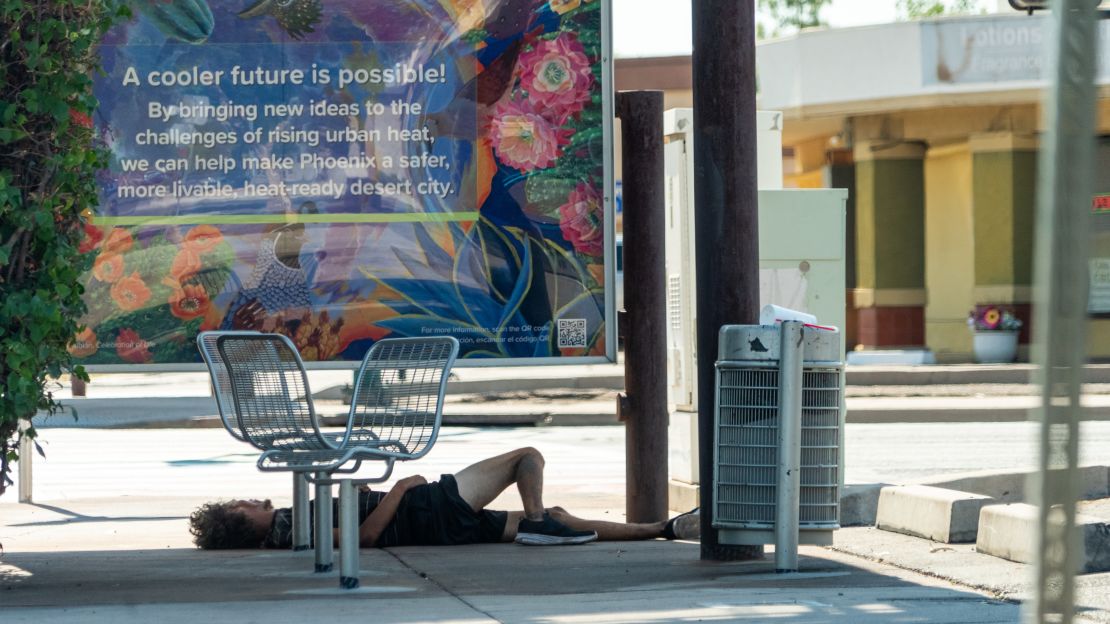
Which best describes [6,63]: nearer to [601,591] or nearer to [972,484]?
[601,591]

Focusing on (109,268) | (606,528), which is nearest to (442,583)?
(606,528)

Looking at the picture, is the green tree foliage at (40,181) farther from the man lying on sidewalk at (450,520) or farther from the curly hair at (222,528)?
the man lying on sidewalk at (450,520)

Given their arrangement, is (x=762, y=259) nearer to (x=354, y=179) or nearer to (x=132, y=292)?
(x=354, y=179)

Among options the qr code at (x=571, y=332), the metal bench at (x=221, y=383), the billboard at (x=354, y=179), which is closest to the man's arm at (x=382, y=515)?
the metal bench at (x=221, y=383)

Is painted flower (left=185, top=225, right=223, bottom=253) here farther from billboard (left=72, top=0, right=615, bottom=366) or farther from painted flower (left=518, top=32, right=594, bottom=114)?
painted flower (left=518, top=32, right=594, bottom=114)

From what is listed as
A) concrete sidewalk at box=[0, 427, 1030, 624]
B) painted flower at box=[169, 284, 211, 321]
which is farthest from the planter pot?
painted flower at box=[169, 284, 211, 321]

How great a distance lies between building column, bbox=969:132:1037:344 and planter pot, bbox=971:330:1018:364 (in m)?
0.22

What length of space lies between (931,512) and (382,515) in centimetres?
277

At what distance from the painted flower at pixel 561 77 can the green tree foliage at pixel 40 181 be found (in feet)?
9.07

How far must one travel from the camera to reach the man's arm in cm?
747

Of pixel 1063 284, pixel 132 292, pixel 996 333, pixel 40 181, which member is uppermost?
pixel 40 181

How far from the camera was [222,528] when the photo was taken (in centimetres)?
754

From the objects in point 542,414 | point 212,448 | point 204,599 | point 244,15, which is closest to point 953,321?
point 542,414

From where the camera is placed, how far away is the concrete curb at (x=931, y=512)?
7223mm
